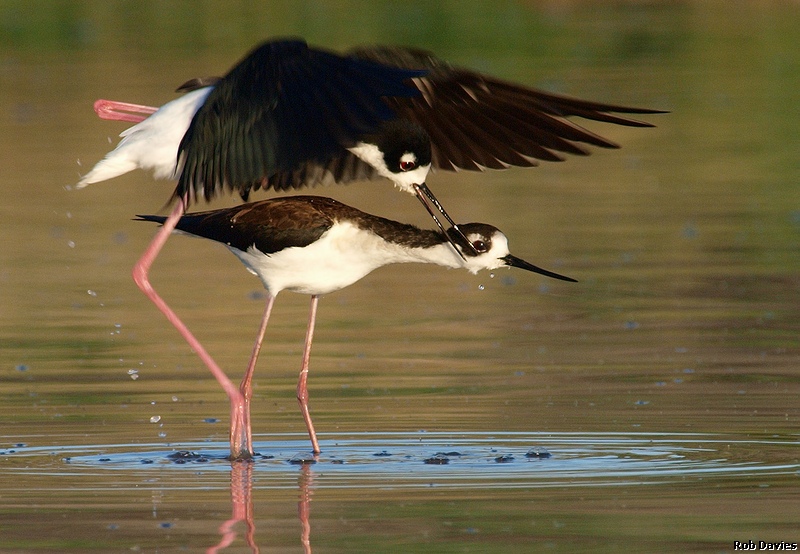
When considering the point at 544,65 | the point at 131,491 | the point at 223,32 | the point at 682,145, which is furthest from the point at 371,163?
the point at 223,32

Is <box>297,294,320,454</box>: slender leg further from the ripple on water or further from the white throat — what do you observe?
the white throat

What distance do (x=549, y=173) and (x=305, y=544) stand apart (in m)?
13.4

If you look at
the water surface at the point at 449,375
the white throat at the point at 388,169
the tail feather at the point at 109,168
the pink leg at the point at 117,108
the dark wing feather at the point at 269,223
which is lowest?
the water surface at the point at 449,375

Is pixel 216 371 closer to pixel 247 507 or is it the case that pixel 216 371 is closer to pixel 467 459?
pixel 467 459

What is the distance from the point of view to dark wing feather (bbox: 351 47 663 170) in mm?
8656

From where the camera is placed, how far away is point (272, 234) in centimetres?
846

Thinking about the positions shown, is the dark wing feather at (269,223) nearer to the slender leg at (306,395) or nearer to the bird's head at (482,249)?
the slender leg at (306,395)

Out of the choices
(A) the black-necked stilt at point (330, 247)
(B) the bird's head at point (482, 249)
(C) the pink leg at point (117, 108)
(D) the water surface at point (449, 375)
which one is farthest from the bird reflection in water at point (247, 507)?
(C) the pink leg at point (117, 108)

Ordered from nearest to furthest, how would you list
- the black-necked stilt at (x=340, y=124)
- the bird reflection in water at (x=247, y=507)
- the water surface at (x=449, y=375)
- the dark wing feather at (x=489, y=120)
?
the bird reflection in water at (x=247, y=507)
the water surface at (x=449, y=375)
the black-necked stilt at (x=340, y=124)
the dark wing feather at (x=489, y=120)

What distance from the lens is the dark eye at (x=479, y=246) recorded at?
8461 millimetres

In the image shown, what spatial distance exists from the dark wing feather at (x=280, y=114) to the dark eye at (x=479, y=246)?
3.86ft

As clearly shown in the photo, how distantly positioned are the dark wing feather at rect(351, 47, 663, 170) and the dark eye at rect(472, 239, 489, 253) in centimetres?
62

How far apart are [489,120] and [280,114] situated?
1891 millimetres

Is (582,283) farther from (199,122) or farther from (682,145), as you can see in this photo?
(682,145)
